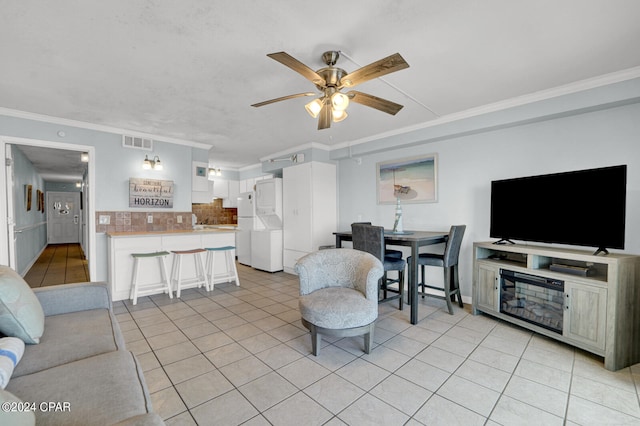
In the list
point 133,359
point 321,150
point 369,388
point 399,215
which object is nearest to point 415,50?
point 399,215

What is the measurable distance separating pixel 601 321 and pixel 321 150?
4.20m

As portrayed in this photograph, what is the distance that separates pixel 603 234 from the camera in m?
2.39

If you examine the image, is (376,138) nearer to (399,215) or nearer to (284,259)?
(399,215)

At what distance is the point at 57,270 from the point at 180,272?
390cm

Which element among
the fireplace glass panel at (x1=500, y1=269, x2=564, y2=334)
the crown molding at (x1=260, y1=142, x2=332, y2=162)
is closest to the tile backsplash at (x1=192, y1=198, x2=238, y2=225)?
the crown molding at (x1=260, y1=142, x2=332, y2=162)

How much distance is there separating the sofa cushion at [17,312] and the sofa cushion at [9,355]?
9 cm

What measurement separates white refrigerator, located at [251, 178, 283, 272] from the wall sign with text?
71.1 inches

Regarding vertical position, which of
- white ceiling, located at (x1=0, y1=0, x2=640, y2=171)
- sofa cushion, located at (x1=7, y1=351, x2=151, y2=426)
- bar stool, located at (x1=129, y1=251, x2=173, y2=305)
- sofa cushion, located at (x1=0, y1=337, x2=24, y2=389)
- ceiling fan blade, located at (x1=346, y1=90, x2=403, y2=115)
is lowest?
bar stool, located at (x1=129, y1=251, x2=173, y2=305)

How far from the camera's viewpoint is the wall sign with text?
4250 mm

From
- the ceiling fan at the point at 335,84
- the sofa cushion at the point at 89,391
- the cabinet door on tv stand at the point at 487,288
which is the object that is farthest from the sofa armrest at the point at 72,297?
the cabinet door on tv stand at the point at 487,288

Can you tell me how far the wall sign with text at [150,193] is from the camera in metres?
4.25

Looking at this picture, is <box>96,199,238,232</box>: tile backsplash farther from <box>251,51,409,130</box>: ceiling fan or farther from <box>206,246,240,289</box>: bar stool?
<box>251,51,409,130</box>: ceiling fan

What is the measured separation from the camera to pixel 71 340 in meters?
1.59

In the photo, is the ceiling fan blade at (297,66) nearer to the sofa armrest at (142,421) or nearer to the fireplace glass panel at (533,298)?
the sofa armrest at (142,421)
